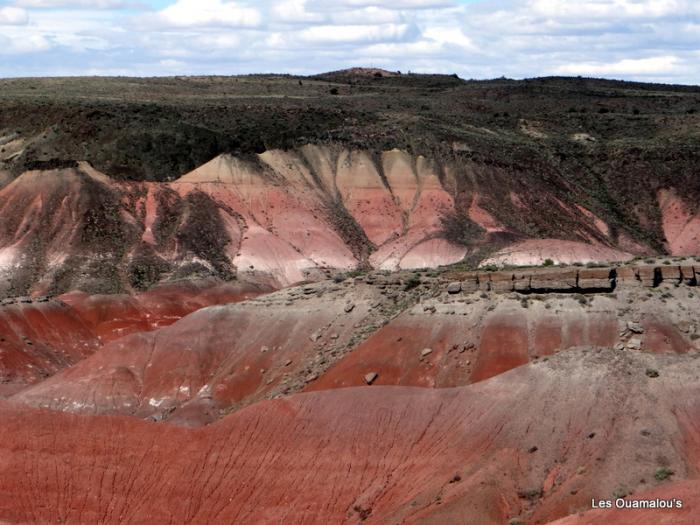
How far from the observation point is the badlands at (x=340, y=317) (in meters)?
51.8

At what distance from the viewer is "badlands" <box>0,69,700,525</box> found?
51.8 meters

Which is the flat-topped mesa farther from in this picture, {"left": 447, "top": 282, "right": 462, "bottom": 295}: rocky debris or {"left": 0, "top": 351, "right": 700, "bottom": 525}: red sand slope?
{"left": 0, "top": 351, "right": 700, "bottom": 525}: red sand slope

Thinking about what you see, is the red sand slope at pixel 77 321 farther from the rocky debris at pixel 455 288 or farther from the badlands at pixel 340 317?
the rocky debris at pixel 455 288

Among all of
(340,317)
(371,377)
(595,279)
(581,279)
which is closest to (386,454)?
(371,377)

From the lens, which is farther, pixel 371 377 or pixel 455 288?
pixel 455 288

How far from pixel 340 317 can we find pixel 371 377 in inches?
A: 327

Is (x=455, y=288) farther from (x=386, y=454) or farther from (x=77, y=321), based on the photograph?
(x=77, y=321)

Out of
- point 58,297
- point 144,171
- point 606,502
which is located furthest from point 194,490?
point 144,171

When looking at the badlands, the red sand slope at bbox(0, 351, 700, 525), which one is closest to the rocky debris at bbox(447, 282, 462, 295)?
the badlands

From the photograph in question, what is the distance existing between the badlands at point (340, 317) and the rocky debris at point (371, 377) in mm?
73

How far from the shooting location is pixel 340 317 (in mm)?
72250

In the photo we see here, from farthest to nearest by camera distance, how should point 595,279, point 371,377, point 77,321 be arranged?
point 77,321, point 595,279, point 371,377

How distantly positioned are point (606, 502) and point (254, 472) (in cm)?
1740

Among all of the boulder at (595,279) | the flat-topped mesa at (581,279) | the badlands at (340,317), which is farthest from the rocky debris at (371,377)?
the boulder at (595,279)
